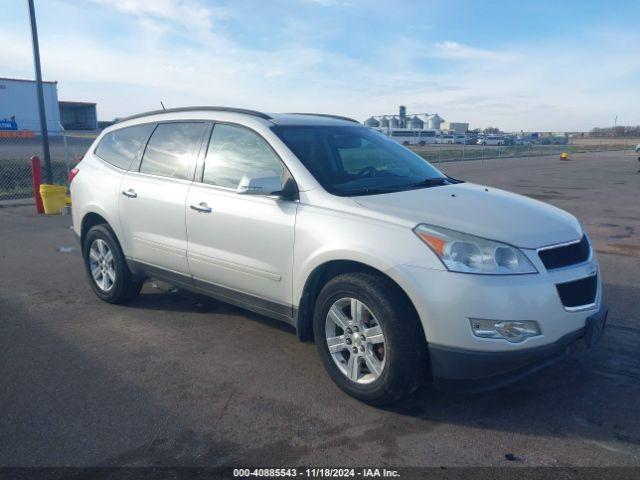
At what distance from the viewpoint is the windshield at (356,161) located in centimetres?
413

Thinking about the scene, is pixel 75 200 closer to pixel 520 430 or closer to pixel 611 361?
pixel 520 430

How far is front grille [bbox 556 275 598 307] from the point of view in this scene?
3.33 meters

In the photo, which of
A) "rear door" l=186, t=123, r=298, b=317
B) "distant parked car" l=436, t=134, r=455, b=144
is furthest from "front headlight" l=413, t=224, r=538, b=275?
"distant parked car" l=436, t=134, r=455, b=144

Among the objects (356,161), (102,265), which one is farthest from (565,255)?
(102,265)

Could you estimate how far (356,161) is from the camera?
182 inches

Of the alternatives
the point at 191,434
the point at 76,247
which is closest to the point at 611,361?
the point at 191,434

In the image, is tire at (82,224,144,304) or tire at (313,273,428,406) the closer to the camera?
tire at (313,273,428,406)

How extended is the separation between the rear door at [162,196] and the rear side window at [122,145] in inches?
7.8

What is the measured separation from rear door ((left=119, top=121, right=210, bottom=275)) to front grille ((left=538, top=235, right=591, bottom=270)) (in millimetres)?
2807

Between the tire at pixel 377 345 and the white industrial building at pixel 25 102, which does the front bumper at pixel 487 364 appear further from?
the white industrial building at pixel 25 102

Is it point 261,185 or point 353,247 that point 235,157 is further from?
point 353,247

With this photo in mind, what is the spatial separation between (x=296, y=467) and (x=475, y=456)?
97 cm

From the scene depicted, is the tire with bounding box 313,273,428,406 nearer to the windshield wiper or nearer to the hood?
the hood

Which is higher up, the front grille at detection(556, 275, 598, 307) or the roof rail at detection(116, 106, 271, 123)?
the roof rail at detection(116, 106, 271, 123)
